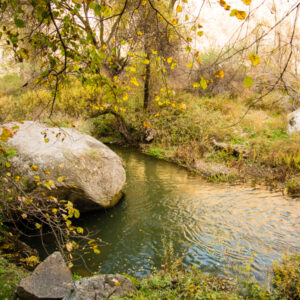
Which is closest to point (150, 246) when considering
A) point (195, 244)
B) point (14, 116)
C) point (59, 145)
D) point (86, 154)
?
point (195, 244)

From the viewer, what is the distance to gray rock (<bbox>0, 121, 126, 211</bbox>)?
474 centimetres

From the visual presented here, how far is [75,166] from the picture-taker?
194 inches

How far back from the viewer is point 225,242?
4.40 m

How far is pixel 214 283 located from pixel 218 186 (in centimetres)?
444

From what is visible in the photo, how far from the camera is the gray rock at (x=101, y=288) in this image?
2623 mm

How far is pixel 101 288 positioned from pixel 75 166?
8.56 feet

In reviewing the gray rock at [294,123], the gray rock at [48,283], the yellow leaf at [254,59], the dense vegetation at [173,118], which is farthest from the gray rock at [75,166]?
the gray rock at [294,123]

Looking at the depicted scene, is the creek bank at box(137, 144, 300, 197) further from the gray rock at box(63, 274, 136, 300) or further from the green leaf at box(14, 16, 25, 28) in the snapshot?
the green leaf at box(14, 16, 25, 28)

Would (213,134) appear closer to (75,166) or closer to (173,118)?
(173,118)

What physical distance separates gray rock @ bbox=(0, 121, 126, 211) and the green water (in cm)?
52

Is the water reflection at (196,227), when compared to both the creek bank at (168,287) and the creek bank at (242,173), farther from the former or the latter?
the creek bank at (242,173)

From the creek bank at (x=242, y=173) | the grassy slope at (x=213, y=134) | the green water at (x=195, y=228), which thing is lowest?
the green water at (x=195, y=228)

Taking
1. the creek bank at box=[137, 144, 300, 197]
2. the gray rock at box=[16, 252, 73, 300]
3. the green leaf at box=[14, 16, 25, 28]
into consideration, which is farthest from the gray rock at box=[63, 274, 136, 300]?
the creek bank at box=[137, 144, 300, 197]

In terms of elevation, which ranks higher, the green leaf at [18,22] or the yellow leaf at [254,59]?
the green leaf at [18,22]
